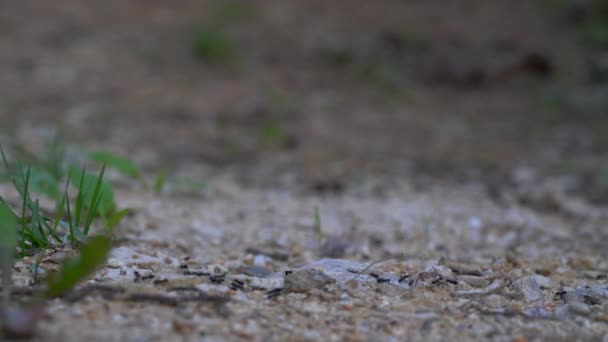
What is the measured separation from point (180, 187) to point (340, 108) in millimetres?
1743

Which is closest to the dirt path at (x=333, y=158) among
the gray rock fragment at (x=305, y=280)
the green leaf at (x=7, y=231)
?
the gray rock fragment at (x=305, y=280)

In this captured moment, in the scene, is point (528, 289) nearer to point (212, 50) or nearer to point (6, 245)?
point (6, 245)

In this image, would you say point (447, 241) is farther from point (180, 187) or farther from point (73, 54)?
point (73, 54)

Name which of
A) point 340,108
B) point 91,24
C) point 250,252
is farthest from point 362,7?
point 250,252

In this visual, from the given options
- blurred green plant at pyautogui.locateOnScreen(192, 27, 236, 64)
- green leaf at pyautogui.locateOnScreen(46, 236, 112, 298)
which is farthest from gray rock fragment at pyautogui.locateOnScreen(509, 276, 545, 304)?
blurred green plant at pyautogui.locateOnScreen(192, 27, 236, 64)

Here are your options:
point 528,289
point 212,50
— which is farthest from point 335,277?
point 212,50

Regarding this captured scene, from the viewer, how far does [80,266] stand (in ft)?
3.93

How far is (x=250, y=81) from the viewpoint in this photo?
4582mm

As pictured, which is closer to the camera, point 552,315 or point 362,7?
point 552,315

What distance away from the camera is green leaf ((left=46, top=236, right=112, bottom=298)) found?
119 centimetres

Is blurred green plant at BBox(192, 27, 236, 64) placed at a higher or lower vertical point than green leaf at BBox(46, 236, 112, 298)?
higher

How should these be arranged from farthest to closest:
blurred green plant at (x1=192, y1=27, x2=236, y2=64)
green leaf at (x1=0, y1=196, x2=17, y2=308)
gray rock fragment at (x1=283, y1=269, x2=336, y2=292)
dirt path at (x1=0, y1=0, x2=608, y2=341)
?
1. blurred green plant at (x1=192, y1=27, x2=236, y2=64)
2. gray rock fragment at (x1=283, y1=269, x2=336, y2=292)
3. dirt path at (x1=0, y1=0, x2=608, y2=341)
4. green leaf at (x1=0, y1=196, x2=17, y2=308)

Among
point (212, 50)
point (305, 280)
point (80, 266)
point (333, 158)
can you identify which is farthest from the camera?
point (212, 50)

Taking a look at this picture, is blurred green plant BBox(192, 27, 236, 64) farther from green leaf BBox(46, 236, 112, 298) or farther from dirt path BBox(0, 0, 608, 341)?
green leaf BBox(46, 236, 112, 298)
